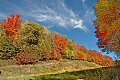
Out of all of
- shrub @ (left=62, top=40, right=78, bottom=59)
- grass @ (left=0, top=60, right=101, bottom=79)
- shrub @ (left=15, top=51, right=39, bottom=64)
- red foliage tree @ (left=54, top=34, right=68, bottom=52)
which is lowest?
grass @ (left=0, top=60, right=101, bottom=79)

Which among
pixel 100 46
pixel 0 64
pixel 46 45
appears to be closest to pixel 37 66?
pixel 0 64

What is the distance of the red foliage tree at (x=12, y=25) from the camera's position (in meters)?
57.9

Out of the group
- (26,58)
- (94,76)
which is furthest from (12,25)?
(94,76)

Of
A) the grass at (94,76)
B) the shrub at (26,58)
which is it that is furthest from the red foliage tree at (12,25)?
the grass at (94,76)

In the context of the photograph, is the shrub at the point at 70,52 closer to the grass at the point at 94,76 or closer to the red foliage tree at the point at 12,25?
the red foliage tree at the point at 12,25

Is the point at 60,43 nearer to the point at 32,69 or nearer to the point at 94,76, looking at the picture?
the point at 32,69

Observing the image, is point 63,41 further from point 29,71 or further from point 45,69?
point 29,71

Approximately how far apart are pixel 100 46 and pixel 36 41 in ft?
62.4

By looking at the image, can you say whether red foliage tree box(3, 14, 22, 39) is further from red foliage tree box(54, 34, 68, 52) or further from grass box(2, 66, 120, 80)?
grass box(2, 66, 120, 80)

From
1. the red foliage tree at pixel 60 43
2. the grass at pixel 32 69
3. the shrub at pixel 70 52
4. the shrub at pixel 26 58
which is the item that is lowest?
the grass at pixel 32 69

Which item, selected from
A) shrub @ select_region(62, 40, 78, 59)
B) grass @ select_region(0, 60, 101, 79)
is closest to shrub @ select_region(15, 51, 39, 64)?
grass @ select_region(0, 60, 101, 79)

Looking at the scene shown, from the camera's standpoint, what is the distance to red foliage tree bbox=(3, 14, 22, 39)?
190 feet

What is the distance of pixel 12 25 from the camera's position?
5934cm

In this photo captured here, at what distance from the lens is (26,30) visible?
5850cm
